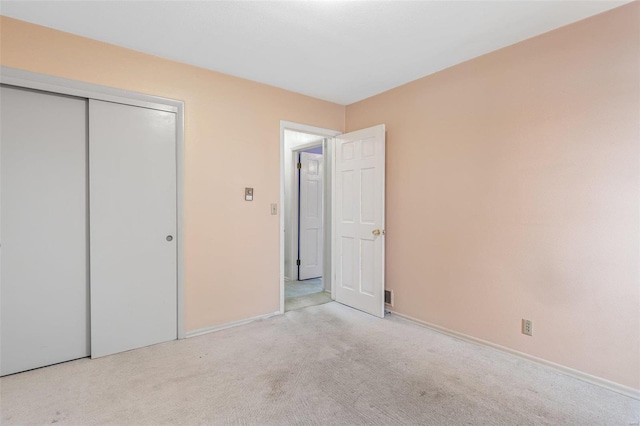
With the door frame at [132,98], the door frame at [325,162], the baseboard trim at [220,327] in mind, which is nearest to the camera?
the door frame at [132,98]

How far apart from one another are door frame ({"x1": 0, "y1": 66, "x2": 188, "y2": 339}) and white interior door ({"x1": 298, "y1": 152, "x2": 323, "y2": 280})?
7.79 feet

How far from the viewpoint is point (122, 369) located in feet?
7.50

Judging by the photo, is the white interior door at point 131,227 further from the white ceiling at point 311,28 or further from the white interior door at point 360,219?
the white interior door at point 360,219

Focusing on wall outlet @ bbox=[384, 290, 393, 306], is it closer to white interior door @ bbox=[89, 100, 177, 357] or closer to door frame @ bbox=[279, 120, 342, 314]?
door frame @ bbox=[279, 120, 342, 314]

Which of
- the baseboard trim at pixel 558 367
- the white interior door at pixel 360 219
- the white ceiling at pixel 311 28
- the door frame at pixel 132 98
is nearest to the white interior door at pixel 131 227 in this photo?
the door frame at pixel 132 98

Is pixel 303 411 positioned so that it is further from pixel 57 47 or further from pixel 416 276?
pixel 57 47

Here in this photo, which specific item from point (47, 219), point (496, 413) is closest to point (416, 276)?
point (496, 413)

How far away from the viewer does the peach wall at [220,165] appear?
8.26ft

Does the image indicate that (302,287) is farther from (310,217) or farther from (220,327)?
(220,327)

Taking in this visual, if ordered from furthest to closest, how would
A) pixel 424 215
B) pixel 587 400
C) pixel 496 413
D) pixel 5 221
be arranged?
pixel 424 215, pixel 5 221, pixel 587 400, pixel 496 413

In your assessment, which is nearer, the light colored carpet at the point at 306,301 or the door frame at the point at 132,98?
the door frame at the point at 132,98

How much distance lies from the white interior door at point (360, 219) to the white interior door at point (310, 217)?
1.15m

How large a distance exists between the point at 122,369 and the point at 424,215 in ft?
9.53

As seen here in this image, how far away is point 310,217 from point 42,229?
11.1 ft
